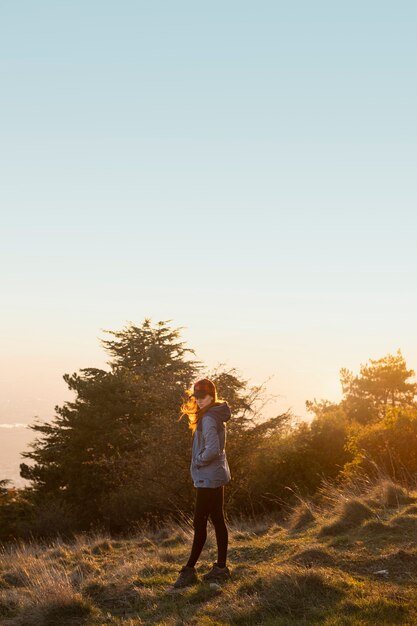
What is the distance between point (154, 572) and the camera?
8453 mm

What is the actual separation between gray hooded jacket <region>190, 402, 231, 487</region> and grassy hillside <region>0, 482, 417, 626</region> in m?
1.15

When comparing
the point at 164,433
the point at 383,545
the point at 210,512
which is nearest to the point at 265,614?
the point at 210,512

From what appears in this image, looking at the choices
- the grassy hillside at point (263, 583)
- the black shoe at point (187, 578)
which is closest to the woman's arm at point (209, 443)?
the black shoe at point (187, 578)

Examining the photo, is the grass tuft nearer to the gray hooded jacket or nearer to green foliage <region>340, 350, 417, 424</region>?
the gray hooded jacket

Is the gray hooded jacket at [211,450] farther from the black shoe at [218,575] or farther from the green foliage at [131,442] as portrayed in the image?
the green foliage at [131,442]

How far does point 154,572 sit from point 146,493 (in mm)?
11870

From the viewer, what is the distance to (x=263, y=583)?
6348 millimetres

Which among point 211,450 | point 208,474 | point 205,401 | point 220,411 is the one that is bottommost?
point 208,474

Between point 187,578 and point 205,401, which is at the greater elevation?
point 205,401

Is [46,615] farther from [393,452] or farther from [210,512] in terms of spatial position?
[393,452]

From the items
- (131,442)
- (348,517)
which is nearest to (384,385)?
(131,442)

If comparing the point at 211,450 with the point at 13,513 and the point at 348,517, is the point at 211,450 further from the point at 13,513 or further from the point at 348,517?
the point at 13,513

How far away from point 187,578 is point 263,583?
1.16 meters

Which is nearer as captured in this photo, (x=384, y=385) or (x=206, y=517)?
(x=206, y=517)
